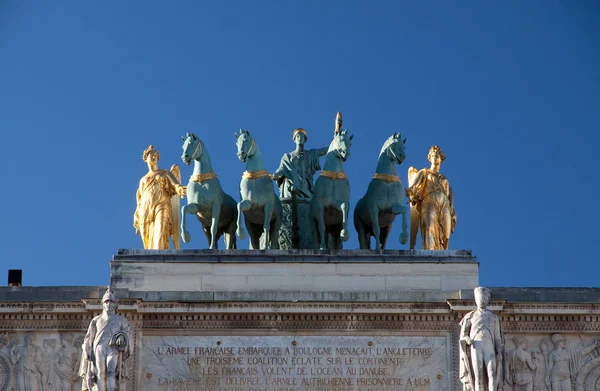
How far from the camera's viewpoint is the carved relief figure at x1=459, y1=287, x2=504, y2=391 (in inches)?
1829

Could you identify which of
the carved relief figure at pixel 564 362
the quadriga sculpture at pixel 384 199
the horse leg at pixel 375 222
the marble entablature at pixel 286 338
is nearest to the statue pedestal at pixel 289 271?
the marble entablature at pixel 286 338

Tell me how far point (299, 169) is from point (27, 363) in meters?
9.05

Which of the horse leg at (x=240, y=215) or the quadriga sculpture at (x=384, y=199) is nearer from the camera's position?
the horse leg at (x=240, y=215)

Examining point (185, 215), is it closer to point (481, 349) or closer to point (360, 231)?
point (360, 231)

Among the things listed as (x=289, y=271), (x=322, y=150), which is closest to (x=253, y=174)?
(x=289, y=271)

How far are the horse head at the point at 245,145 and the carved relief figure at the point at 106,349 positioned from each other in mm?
5702

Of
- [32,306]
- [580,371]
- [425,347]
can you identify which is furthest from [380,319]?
[32,306]

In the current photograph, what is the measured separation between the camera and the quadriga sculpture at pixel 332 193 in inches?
2009

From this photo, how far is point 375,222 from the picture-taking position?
51.2m

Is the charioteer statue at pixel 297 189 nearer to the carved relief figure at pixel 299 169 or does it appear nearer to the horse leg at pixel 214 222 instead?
the carved relief figure at pixel 299 169

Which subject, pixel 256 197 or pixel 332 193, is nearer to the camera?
pixel 256 197

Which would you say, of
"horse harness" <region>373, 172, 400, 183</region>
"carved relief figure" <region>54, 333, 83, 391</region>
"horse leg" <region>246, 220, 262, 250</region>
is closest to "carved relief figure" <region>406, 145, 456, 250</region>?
"horse harness" <region>373, 172, 400, 183</region>

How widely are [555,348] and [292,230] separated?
7.77 m

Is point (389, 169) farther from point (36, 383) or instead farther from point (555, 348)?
point (36, 383)
